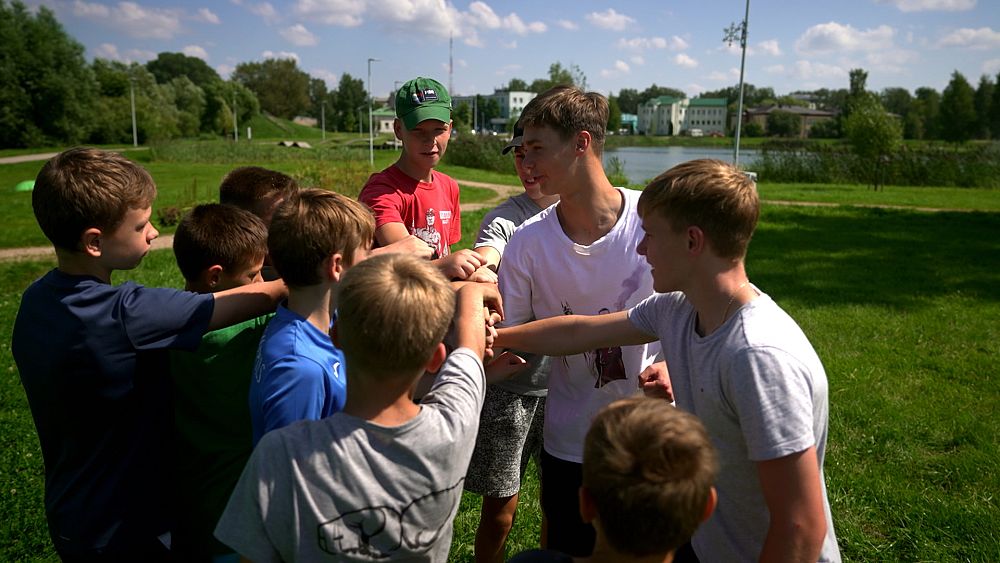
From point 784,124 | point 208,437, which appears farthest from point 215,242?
point 784,124

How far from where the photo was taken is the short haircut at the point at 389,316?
161 centimetres

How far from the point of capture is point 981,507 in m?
4.09

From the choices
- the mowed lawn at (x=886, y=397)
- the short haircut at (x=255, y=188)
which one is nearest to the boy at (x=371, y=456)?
the short haircut at (x=255, y=188)

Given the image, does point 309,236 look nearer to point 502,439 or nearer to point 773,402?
point 773,402

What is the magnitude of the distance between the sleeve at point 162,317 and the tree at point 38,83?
2200 inches

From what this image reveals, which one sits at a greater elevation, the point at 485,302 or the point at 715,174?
the point at 715,174

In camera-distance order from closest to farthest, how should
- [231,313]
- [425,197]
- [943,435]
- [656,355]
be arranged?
[231,313], [656,355], [425,197], [943,435]

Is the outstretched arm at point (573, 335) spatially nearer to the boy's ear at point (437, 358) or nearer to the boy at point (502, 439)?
the boy at point (502, 439)

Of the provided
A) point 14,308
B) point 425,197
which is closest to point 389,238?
point 425,197

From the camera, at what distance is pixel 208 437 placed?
2367 millimetres

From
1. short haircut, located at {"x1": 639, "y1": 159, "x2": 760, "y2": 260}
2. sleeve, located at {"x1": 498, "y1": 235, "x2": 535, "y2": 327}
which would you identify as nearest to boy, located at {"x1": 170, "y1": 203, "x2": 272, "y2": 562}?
sleeve, located at {"x1": 498, "y1": 235, "x2": 535, "y2": 327}

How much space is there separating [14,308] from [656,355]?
28.4 feet

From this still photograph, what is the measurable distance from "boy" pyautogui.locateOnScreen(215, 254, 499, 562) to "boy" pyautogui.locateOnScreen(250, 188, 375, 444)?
259 millimetres

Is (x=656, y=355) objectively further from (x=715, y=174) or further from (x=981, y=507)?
(x=981, y=507)
